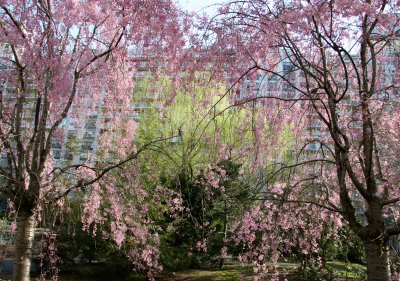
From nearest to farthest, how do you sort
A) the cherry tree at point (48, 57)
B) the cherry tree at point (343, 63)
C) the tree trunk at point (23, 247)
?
the cherry tree at point (343, 63) → the cherry tree at point (48, 57) → the tree trunk at point (23, 247)

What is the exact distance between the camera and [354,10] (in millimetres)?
3580

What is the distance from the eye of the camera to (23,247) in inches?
202

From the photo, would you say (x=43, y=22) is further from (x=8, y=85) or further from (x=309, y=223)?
(x=309, y=223)

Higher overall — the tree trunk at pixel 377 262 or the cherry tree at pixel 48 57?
the cherry tree at pixel 48 57

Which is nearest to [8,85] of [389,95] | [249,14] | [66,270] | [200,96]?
[200,96]

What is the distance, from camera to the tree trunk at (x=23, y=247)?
16.6 ft

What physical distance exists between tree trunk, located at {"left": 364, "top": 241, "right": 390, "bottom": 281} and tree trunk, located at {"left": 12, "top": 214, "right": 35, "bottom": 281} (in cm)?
417

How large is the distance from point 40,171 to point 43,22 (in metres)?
1.99

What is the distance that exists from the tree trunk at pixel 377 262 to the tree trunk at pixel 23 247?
4174 mm

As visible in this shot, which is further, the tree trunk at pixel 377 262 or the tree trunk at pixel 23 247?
the tree trunk at pixel 23 247

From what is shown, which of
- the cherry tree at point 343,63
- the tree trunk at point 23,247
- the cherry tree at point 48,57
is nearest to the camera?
the cherry tree at point 343,63

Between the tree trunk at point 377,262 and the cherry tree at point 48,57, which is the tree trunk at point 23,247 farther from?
the tree trunk at point 377,262

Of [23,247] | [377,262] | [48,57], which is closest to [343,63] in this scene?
[377,262]

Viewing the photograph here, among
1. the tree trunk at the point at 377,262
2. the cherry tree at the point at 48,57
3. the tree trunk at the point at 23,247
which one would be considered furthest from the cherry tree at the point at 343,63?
the tree trunk at the point at 23,247
